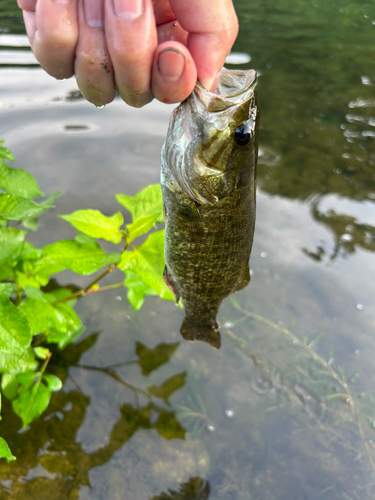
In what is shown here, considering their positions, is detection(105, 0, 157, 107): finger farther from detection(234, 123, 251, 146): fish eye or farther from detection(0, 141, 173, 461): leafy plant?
detection(0, 141, 173, 461): leafy plant

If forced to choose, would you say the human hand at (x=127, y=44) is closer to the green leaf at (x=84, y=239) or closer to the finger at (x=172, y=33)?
the finger at (x=172, y=33)

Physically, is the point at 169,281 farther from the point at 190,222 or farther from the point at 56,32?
the point at 56,32

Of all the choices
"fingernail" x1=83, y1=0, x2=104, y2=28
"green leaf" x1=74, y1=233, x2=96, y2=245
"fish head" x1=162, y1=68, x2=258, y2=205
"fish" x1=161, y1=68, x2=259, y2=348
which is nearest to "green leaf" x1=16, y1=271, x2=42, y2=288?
"green leaf" x1=74, y1=233, x2=96, y2=245

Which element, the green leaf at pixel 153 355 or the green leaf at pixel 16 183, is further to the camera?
the green leaf at pixel 153 355

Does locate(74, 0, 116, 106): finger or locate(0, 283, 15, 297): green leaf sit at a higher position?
locate(74, 0, 116, 106): finger

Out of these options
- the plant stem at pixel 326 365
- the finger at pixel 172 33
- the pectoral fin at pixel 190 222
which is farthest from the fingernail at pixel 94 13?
the plant stem at pixel 326 365

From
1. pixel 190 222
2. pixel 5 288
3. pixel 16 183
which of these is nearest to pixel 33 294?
pixel 5 288
